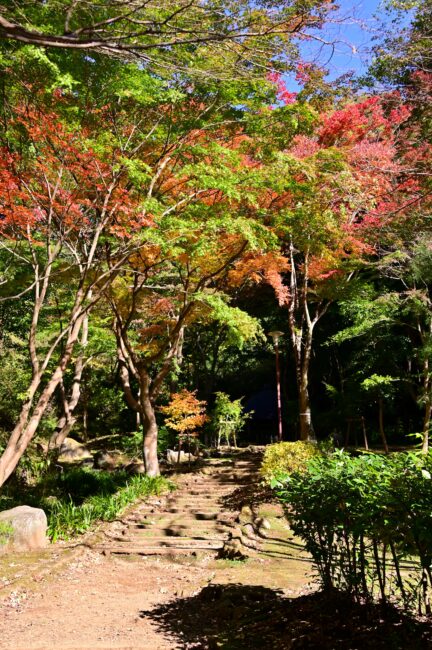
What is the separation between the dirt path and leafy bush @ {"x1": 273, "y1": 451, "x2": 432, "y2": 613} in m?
1.30

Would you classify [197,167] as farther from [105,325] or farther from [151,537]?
[105,325]

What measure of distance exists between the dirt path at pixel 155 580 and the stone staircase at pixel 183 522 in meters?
0.02

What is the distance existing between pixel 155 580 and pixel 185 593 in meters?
0.90

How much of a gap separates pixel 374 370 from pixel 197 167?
970 centimetres

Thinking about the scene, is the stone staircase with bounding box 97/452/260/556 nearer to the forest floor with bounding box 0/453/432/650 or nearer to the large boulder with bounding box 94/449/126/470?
the forest floor with bounding box 0/453/432/650

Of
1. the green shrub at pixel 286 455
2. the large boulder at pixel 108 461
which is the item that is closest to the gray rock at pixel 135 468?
the large boulder at pixel 108 461

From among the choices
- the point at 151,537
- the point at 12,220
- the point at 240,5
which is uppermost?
the point at 240,5

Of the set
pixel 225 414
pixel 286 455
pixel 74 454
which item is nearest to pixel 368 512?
pixel 286 455

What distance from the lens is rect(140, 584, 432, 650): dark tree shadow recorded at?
9.98 feet

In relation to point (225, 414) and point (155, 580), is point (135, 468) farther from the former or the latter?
point (155, 580)

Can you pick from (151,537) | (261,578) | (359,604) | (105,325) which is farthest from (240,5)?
(105,325)

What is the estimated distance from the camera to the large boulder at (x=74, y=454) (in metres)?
18.0

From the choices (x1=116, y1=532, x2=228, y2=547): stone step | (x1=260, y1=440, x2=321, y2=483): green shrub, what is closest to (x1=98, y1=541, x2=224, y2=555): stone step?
(x1=116, y1=532, x2=228, y2=547): stone step

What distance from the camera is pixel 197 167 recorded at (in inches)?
302
